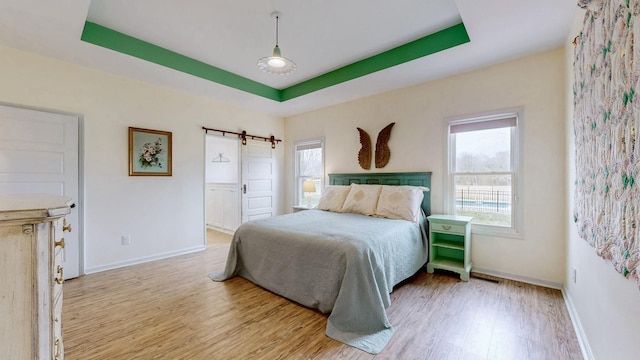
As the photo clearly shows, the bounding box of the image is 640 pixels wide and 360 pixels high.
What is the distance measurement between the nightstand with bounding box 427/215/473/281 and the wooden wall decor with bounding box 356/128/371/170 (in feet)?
4.41

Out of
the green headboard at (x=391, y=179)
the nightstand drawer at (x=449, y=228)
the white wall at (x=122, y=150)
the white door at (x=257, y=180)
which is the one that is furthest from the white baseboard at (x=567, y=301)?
the white wall at (x=122, y=150)

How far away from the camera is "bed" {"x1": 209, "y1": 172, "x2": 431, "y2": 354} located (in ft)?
6.42

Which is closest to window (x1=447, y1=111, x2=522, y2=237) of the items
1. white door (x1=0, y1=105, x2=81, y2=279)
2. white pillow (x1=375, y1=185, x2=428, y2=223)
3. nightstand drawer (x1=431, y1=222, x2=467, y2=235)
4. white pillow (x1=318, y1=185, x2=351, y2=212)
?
nightstand drawer (x1=431, y1=222, x2=467, y2=235)

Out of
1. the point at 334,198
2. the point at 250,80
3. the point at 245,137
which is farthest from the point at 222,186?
the point at 334,198

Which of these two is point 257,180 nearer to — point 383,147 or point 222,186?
point 222,186

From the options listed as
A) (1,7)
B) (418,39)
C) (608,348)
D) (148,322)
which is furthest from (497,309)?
(1,7)

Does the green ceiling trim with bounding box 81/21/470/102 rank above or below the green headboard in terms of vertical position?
above

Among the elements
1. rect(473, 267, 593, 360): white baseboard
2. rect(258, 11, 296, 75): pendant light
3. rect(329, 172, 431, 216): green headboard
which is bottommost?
rect(473, 267, 593, 360): white baseboard

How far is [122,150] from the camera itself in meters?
3.35

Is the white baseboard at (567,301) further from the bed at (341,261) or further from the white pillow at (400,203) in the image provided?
the white pillow at (400,203)

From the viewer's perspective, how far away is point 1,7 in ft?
6.61

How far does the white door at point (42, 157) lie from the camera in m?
2.61

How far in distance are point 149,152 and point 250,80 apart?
5.77 feet

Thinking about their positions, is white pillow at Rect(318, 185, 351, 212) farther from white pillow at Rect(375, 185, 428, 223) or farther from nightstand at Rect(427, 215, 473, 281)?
nightstand at Rect(427, 215, 473, 281)
